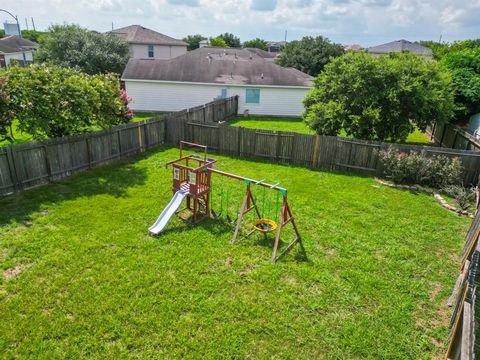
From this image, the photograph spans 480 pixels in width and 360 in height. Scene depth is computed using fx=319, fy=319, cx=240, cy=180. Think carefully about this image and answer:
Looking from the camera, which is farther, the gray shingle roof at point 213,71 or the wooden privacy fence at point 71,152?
the gray shingle roof at point 213,71

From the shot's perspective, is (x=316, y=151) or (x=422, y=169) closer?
(x=422, y=169)

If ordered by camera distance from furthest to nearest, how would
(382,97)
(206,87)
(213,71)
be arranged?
1. (213,71)
2. (206,87)
3. (382,97)

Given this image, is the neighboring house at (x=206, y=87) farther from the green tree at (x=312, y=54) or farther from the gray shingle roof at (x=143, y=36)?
the gray shingle roof at (x=143, y=36)

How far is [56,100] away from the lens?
31.8 ft

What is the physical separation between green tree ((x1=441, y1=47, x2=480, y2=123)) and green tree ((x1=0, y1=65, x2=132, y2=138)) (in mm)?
15996

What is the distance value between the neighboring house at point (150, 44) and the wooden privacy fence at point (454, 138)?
1239 inches

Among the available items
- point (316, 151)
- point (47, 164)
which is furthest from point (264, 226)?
point (47, 164)

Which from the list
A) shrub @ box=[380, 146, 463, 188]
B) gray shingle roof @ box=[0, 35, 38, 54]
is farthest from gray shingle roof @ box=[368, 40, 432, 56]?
gray shingle roof @ box=[0, 35, 38, 54]

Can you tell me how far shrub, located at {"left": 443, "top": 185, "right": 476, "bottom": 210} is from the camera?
9.62 metres

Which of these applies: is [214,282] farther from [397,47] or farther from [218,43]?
[218,43]

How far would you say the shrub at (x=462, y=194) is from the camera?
379 inches

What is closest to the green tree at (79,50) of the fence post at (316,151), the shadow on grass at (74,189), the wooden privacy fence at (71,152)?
the wooden privacy fence at (71,152)

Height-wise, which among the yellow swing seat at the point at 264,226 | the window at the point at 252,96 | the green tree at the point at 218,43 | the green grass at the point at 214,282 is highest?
the green tree at the point at 218,43

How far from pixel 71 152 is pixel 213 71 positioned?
15.7 metres
